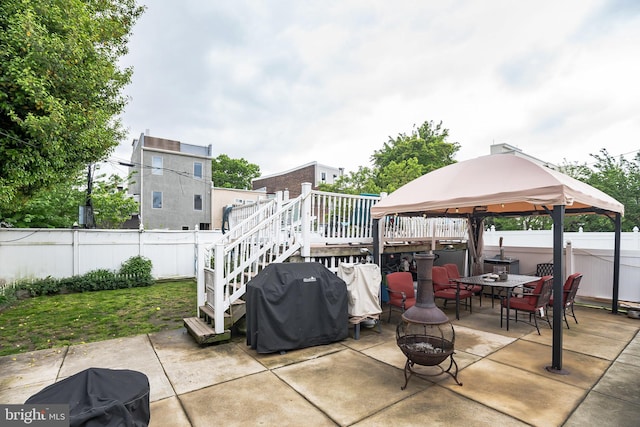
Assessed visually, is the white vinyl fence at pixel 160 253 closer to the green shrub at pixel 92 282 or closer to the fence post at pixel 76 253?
the fence post at pixel 76 253

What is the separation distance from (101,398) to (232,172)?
36580 mm

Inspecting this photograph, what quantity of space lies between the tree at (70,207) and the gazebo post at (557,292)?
26.5 ft

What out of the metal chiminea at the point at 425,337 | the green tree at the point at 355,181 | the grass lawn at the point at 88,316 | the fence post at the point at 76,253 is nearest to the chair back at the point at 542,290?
the metal chiminea at the point at 425,337

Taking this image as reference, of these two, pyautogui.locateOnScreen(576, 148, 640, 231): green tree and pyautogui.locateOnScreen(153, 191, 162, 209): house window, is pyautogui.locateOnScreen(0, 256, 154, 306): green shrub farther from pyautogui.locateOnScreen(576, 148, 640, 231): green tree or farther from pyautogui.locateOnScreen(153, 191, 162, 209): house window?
pyautogui.locateOnScreen(576, 148, 640, 231): green tree

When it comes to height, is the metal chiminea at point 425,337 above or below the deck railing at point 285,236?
below

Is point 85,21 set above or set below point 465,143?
below

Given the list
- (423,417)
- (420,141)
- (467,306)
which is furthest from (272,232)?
(420,141)

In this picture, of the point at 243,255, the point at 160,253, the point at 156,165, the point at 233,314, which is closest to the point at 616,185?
the point at 243,255

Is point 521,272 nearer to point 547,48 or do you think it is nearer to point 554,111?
point 547,48

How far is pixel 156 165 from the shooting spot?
19656 millimetres

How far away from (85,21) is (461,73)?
8.43 meters

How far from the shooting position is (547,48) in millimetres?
7199

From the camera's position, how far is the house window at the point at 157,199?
63.9 ft

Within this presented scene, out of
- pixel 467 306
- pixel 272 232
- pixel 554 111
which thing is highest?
pixel 554 111
